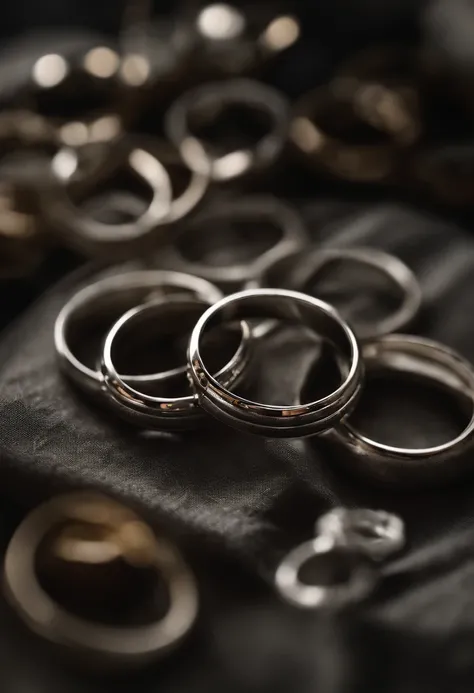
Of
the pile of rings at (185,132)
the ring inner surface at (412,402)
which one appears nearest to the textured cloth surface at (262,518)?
the ring inner surface at (412,402)

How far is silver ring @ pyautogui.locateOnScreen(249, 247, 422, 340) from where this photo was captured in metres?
0.48

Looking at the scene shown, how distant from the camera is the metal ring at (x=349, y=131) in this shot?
57 cm

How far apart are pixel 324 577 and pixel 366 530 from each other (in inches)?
1.1

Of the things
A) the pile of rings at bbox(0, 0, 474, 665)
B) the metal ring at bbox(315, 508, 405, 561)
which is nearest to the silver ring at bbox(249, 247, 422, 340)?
the pile of rings at bbox(0, 0, 474, 665)

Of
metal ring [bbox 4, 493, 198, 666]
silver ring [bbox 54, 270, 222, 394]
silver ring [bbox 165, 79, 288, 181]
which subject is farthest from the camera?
silver ring [bbox 165, 79, 288, 181]

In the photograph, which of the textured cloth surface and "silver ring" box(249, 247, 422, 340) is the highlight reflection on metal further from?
"silver ring" box(249, 247, 422, 340)

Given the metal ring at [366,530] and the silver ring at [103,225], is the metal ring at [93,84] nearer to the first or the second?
the silver ring at [103,225]

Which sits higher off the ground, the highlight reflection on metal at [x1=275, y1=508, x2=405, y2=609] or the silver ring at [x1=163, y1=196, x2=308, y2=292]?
the silver ring at [x1=163, y1=196, x2=308, y2=292]

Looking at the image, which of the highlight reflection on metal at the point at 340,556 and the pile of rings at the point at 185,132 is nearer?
the highlight reflection on metal at the point at 340,556

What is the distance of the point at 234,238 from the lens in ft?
1.76

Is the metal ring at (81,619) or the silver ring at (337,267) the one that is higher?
the silver ring at (337,267)

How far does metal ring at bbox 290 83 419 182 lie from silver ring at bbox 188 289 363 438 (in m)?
0.18

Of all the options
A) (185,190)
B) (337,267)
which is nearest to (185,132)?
(185,190)

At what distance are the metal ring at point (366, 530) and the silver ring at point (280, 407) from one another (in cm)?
4
